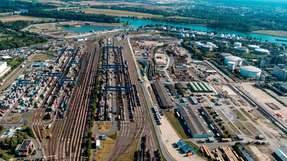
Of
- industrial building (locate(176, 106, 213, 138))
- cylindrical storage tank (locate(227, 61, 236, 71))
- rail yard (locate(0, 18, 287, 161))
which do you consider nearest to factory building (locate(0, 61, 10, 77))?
rail yard (locate(0, 18, 287, 161))

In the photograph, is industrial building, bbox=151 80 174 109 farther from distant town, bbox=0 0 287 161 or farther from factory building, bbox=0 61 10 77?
factory building, bbox=0 61 10 77

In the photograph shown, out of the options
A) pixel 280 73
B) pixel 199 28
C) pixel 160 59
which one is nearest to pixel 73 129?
pixel 160 59

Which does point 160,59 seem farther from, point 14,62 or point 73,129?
point 73,129

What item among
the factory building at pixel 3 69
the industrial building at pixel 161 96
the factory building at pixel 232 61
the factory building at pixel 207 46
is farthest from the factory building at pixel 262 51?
the factory building at pixel 3 69

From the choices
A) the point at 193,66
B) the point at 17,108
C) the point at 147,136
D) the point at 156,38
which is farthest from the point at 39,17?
the point at 147,136

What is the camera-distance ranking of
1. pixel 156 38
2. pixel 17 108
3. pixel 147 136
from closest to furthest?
1. pixel 147 136
2. pixel 17 108
3. pixel 156 38

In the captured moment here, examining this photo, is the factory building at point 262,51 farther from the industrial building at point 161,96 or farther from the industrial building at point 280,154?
the industrial building at point 280,154

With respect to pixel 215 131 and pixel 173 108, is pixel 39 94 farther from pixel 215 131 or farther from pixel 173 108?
pixel 215 131
